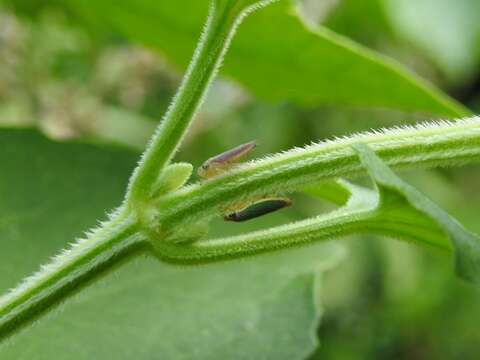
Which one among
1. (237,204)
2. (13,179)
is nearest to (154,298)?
(13,179)

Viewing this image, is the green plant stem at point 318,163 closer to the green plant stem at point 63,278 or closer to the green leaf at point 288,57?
the green plant stem at point 63,278

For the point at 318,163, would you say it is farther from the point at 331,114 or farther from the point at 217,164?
the point at 331,114

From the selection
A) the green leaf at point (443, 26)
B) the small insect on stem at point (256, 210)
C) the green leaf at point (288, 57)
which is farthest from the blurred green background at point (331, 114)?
the small insect on stem at point (256, 210)

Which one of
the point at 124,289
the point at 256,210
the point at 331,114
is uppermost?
the point at 331,114

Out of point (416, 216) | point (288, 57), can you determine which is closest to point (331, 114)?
point (288, 57)

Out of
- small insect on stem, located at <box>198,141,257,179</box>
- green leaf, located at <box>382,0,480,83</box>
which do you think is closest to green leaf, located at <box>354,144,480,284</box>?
small insect on stem, located at <box>198,141,257,179</box>

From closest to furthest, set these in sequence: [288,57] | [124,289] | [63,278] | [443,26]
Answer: [63,278], [124,289], [288,57], [443,26]

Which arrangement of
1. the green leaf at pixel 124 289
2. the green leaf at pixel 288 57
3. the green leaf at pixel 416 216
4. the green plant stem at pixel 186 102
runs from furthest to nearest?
the green leaf at pixel 288 57 → the green leaf at pixel 124 289 → the green plant stem at pixel 186 102 → the green leaf at pixel 416 216

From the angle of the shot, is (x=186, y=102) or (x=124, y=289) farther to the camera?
(x=124, y=289)
